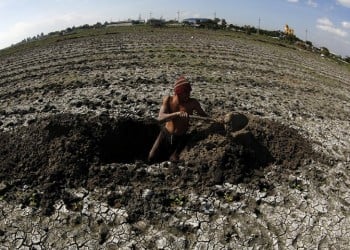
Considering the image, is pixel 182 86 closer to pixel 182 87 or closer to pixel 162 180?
pixel 182 87

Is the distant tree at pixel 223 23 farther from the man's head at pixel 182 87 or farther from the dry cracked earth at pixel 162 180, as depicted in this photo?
the man's head at pixel 182 87

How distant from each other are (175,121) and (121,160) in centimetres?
162

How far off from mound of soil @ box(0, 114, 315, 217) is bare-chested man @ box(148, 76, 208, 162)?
34cm

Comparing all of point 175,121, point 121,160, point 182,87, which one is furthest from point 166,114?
point 121,160

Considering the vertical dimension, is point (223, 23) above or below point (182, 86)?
above

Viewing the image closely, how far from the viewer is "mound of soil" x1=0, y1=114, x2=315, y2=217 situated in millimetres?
8086

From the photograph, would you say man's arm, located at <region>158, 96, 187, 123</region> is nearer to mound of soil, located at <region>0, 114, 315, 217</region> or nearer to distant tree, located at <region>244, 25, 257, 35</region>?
mound of soil, located at <region>0, 114, 315, 217</region>

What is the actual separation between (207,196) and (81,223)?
7.96 ft

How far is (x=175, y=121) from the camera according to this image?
370 inches

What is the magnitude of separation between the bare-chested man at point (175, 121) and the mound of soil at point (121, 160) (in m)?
0.34

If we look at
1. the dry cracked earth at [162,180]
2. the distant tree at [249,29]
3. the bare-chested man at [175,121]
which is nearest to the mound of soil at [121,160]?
the dry cracked earth at [162,180]

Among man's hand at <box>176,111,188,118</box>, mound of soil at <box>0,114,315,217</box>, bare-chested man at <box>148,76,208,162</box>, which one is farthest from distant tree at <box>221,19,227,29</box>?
man's hand at <box>176,111,188,118</box>

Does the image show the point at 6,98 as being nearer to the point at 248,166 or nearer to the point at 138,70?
the point at 138,70

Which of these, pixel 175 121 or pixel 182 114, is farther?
pixel 175 121
